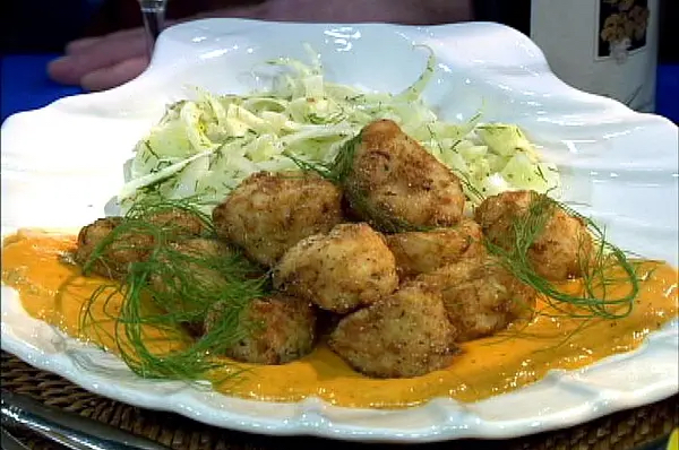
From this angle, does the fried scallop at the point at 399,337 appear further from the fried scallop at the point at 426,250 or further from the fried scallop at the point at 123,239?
the fried scallop at the point at 123,239

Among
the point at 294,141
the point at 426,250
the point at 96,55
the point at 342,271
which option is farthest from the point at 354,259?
the point at 96,55

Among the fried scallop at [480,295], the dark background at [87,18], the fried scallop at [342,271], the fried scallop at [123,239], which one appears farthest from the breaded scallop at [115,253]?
the dark background at [87,18]

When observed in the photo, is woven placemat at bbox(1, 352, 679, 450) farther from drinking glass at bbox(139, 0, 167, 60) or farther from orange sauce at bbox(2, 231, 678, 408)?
drinking glass at bbox(139, 0, 167, 60)

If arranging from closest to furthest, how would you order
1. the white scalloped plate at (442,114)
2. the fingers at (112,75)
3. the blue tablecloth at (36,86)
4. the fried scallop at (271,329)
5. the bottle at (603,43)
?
the white scalloped plate at (442,114)
the fried scallop at (271,329)
the bottle at (603,43)
the blue tablecloth at (36,86)
the fingers at (112,75)

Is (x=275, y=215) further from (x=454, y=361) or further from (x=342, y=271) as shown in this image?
(x=454, y=361)

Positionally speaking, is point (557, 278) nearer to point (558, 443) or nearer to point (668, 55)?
point (558, 443)
